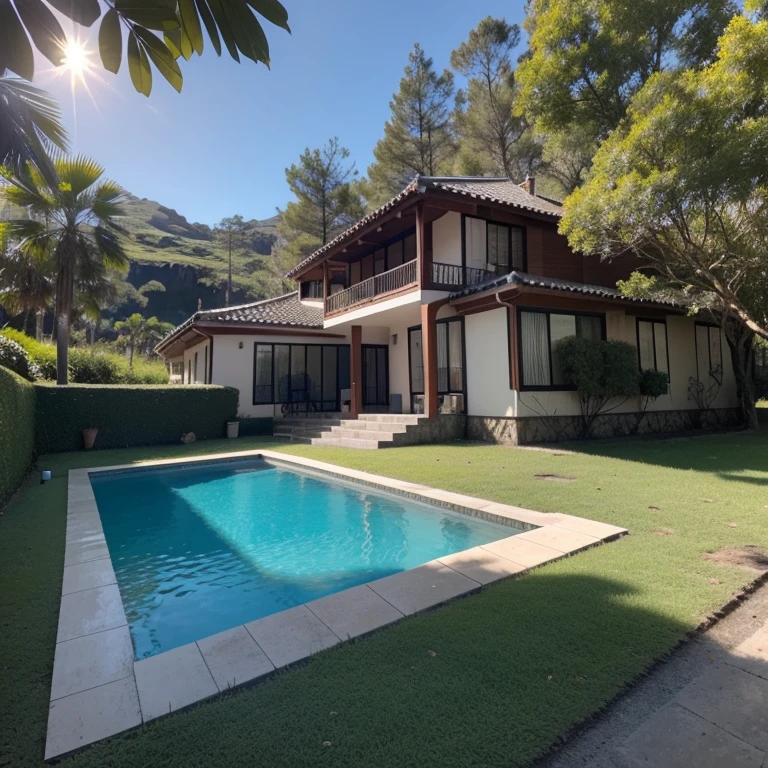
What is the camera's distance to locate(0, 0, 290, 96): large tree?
1191mm

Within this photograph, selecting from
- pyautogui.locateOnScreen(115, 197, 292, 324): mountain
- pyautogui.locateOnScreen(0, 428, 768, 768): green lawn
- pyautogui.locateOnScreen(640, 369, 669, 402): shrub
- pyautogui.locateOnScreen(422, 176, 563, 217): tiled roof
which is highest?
pyautogui.locateOnScreen(115, 197, 292, 324): mountain

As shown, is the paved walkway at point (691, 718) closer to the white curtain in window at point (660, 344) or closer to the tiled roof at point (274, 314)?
the white curtain in window at point (660, 344)

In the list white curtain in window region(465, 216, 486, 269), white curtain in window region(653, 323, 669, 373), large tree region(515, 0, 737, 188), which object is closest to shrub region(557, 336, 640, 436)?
white curtain in window region(653, 323, 669, 373)

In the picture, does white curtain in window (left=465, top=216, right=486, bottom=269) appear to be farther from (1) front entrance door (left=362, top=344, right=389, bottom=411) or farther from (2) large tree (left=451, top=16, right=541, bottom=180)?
(2) large tree (left=451, top=16, right=541, bottom=180)

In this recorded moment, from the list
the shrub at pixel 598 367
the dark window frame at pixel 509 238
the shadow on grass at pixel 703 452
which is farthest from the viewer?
the dark window frame at pixel 509 238

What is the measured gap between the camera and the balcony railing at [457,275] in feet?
40.6

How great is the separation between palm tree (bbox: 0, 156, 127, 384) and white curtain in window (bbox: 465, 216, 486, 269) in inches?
435

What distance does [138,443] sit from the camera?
510 inches

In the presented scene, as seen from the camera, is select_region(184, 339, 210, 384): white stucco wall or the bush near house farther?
select_region(184, 339, 210, 384): white stucco wall

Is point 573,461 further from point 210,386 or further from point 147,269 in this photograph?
point 147,269

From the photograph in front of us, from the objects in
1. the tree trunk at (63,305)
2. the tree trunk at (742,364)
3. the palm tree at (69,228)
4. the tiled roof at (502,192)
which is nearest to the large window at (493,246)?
the tiled roof at (502,192)

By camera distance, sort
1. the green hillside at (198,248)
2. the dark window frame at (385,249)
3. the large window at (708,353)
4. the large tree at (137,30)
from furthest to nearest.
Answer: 1. the green hillside at (198,248)
2. the large window at (708,353)
3. the dark window frame at (385,249)
4. the large tree at (137,30)

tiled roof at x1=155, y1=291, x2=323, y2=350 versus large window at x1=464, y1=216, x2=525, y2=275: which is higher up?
large window at x1=464, y1=216, x2=525, y2=275

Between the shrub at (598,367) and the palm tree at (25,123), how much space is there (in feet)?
35.7
